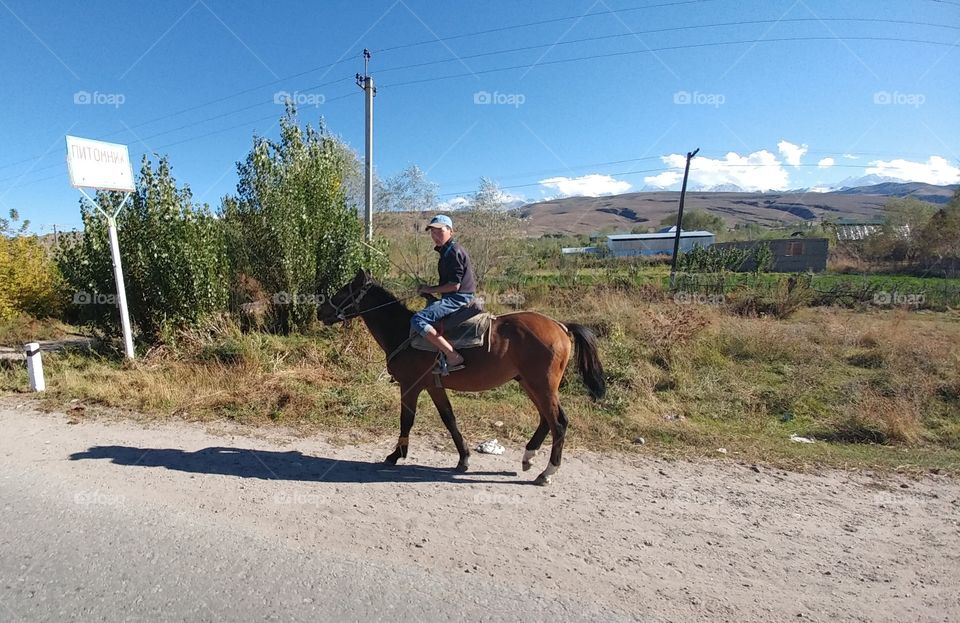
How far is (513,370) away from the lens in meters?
5.09

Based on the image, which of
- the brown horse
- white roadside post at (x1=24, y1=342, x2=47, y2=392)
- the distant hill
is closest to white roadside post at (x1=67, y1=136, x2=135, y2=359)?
white roadside post at (x1=24, y1=342, x2=47, y2=392)

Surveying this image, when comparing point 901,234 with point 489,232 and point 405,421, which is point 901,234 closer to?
point 489,232

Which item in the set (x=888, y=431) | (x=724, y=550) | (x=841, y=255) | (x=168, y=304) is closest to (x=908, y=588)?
(x=724, y=550)

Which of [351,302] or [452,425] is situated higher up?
[351,302]

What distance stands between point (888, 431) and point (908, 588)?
13.1 ft

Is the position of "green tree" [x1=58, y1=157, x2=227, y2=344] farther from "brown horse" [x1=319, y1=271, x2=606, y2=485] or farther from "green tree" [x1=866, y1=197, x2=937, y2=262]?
"green tree" [x1=866, y1=197, x2=937, y2=262]

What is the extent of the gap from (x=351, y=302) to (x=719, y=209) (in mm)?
161538

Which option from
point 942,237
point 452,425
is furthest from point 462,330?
point 942,237

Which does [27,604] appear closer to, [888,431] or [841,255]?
[888,431]

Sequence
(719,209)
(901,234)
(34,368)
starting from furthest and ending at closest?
(719,209) < (901,234) < (34,368)

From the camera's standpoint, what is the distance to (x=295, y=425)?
6.33 meters

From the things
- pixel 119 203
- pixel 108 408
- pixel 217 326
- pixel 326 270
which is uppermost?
pixel 119 203

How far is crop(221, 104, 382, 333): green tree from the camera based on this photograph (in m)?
10.8

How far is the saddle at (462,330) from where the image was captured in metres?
4.90
